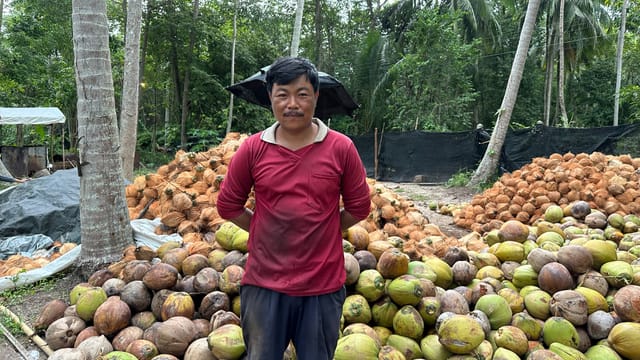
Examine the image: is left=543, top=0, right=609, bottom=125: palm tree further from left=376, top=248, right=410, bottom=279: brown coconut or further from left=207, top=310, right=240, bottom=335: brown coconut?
left=207, top=310, right=240, bottom=335: brown coconut

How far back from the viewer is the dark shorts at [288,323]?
1897 millimetres

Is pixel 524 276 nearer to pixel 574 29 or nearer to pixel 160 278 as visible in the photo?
pixel 160 278

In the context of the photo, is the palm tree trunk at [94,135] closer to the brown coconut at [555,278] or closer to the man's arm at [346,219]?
the man's arm at [346,219]

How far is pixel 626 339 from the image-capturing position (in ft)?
8.41

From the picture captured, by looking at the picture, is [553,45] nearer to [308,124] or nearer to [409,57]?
[409,57]

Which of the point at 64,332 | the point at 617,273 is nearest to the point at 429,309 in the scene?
the point at 617,273

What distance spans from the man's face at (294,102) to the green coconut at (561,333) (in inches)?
83.4

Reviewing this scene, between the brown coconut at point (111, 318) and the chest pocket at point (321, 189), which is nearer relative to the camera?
the chest pocket at point (321, 189)

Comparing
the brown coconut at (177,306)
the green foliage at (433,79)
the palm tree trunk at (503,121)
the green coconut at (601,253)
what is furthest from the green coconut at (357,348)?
the green foliage at (433,79)

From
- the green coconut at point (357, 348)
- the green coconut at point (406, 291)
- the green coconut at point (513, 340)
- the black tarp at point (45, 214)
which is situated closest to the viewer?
the green coconut at point (357, 348)

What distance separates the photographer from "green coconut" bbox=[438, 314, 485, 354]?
2.44 meters

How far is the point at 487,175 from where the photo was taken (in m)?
11.5

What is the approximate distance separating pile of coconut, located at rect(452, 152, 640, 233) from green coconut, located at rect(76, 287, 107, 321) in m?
5.39

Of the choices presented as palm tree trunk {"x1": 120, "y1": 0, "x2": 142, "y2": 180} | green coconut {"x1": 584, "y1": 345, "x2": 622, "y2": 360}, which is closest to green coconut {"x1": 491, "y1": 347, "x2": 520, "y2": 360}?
green coconut {"x1": 584, "y1": 345, "x2": 622, "y2": 360}
